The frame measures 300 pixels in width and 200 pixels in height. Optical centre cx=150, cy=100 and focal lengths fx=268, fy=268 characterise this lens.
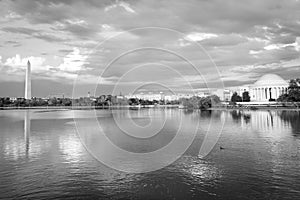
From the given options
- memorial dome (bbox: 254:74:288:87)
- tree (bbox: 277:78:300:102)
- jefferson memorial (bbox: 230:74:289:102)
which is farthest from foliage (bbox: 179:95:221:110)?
memorial dome (bbox: 254:74:288:87)

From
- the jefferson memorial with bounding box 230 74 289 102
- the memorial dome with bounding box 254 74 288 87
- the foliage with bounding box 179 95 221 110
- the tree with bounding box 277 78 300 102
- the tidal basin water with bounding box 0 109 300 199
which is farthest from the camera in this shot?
the memorial dome with bounding box 254 74 288 87

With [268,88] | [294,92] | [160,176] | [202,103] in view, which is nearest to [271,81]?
[268,88]

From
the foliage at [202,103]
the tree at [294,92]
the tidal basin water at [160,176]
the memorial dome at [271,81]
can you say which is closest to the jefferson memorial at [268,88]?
the memorial dome at [271,81]

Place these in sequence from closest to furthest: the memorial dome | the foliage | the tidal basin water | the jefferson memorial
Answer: the tidal basin water → the foliage → the jefferson memorial → the memorial dome

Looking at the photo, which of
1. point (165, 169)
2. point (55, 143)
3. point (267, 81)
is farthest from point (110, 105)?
point (165, 169)

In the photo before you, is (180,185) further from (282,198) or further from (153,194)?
(282,198)

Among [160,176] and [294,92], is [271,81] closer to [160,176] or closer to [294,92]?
[294,92]

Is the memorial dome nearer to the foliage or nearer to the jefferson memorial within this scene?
the jefferson memorial

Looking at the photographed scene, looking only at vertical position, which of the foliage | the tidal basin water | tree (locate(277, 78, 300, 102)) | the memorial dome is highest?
the memorial dome

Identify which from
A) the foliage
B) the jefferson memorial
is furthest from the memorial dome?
the foliage

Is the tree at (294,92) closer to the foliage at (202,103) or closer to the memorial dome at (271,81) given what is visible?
the foliage at (202,103)

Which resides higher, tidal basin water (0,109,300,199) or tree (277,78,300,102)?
tree (277,78,300,102)

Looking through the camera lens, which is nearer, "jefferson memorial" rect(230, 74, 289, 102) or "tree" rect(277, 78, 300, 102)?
"tree" rect(277, 78, 300, 102)

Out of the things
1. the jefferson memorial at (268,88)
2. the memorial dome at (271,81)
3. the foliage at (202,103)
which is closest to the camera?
the foliage at (202,103)
